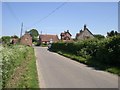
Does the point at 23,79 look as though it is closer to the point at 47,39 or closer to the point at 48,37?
the point at 47,39

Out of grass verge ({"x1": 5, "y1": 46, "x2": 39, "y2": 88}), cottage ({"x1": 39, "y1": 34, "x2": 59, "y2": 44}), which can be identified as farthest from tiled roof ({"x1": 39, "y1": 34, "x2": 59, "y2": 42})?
Answer: grass verge ({"x1": 5, "y1": 46, "x2": 39, "y2": 88})

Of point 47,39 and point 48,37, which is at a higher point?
point 48,37

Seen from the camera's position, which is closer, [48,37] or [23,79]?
[23,79]

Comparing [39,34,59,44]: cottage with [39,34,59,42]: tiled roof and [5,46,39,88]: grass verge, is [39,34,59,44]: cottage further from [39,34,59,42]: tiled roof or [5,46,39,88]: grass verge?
[5,46,39,88]: grass verge

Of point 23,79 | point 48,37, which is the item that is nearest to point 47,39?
point 48,37

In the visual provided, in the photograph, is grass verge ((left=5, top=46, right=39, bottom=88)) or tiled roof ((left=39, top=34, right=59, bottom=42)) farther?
tiled roof ((left=39, top=34, right=59, bottom=42))

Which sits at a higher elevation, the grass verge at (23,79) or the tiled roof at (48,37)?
the tiled roof at (48,37)

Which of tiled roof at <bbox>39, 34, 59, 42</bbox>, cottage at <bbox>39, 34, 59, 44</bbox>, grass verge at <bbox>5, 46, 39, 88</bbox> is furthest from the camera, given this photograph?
tiled roof at <bbox>39, 34, 59, 42</bbox>

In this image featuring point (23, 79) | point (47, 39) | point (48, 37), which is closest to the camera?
point (23, 79)

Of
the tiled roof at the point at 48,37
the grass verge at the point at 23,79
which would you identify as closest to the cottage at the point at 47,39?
the tiled roof at the point at 48,37

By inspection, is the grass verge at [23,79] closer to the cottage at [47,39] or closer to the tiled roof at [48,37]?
the cottage at [47,39]

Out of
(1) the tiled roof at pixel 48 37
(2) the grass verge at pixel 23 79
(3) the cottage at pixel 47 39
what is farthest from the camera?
(1) the tiled roof at pixel 48 37

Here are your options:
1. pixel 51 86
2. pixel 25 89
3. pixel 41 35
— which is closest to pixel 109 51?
pixel 51 86

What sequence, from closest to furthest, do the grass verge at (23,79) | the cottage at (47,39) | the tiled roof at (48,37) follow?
the grass verge at (23,79)
the cottage at (47,39)
the tiled roof at (48,37)
